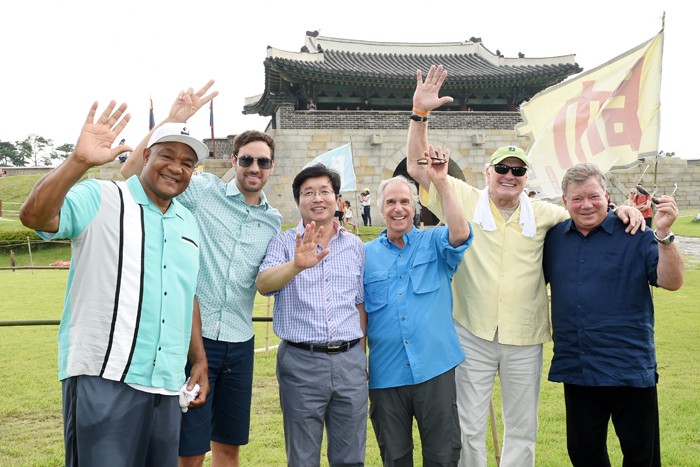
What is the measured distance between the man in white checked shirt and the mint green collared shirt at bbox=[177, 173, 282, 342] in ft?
0.62

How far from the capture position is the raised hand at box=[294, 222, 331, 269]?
264 cm

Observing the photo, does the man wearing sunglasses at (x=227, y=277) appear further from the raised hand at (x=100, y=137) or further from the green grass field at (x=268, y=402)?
the green grass field at (x=268, y=402)

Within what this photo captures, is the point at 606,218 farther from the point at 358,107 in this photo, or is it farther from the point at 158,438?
the point at 358,107

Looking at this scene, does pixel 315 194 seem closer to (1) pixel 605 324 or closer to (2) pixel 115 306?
(2) pixel 115 306

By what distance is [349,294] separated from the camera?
9.46 ft

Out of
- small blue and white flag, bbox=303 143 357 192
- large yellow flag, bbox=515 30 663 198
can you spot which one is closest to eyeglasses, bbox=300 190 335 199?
large yellow flag, bbox=515 30 663 198

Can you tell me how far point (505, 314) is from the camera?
10.3 feet

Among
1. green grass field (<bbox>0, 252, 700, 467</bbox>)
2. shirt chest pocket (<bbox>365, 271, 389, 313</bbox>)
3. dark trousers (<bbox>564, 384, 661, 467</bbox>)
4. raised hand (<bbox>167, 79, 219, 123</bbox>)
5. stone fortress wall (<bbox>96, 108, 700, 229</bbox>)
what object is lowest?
green grass field (<bbox>0, 252, 700, 467</bbox>)

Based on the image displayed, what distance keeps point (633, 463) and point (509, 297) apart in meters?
1.05

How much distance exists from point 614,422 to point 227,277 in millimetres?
2227

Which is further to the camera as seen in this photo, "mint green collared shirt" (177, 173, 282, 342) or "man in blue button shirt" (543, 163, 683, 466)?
"mint green collared shirt" (177, 173, 282, 342)

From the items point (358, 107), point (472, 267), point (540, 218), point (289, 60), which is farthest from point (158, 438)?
point (358, 107)

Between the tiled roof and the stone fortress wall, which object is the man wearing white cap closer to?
Answer: the stone fortress wall

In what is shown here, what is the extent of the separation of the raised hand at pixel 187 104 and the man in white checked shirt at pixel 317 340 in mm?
738
